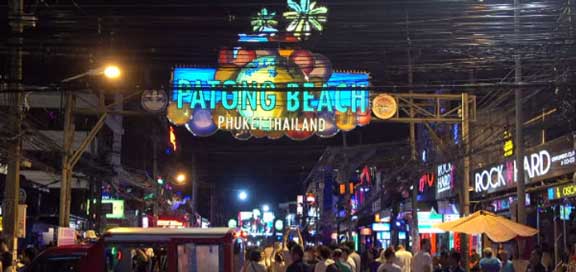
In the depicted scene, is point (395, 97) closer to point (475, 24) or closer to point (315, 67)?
point (315, 67)

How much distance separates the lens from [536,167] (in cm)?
2162

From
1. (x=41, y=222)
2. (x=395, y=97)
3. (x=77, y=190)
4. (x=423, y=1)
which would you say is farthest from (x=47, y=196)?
(x=423, y=1)

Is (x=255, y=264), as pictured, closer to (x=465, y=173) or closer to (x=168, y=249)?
(x=168, y=249)

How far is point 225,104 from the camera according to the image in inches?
814

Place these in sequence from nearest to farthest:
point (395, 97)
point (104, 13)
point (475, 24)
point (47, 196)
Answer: point (475, 24) < point (104, 13) < point (395, 97) < point (47, 196)

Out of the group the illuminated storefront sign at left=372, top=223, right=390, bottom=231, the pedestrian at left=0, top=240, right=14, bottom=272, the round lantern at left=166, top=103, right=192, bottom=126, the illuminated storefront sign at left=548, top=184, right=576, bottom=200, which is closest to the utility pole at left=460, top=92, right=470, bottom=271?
the illuminated storefront sign at left=548, top=184, right=576, bottom=200

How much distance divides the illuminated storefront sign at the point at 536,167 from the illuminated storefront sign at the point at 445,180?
355 cm

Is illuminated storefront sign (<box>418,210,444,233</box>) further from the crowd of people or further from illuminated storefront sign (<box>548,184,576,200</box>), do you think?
the crowd of people

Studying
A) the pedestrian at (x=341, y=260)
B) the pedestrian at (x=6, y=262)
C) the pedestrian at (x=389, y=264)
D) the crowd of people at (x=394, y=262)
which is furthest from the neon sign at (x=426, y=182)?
the pedestrian at (x=6, y=262)

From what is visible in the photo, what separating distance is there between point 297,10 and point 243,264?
7284 mm

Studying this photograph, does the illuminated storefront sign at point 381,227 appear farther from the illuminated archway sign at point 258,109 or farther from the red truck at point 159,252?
the red truck at point 159,252

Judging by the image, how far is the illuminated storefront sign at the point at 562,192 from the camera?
19078 mm

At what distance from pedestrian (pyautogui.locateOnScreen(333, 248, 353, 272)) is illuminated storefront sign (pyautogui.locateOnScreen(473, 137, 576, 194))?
22.3 feet

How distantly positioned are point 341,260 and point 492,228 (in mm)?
3618
